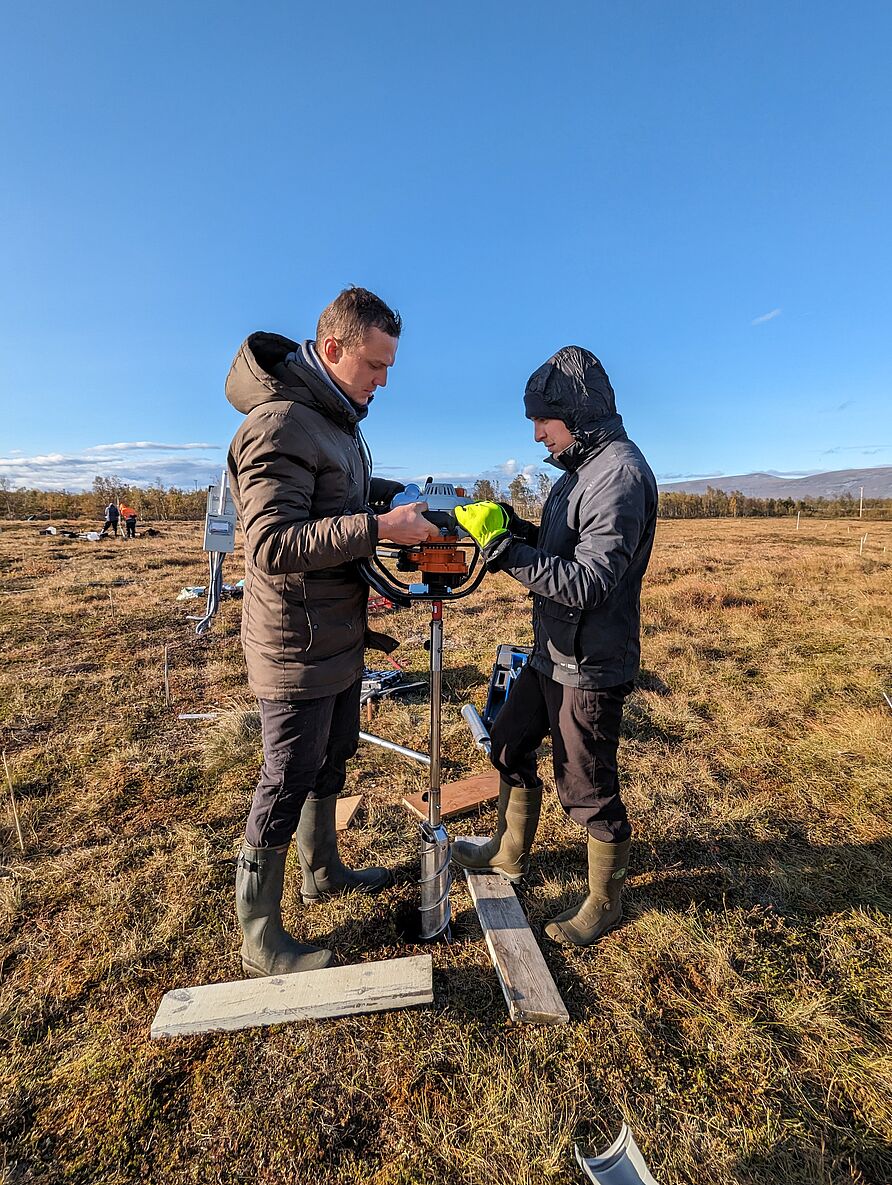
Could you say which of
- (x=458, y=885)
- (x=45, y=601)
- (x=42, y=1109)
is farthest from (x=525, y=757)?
(x=45, y=601)

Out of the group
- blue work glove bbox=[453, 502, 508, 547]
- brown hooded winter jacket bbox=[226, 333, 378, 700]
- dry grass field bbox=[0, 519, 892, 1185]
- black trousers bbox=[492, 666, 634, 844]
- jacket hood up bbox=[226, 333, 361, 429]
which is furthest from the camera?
black trousers bbox=[492, 666, 634, 844]

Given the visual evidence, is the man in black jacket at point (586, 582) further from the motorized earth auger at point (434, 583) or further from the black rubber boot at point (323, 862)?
the black rubber boot at point (323, 862)

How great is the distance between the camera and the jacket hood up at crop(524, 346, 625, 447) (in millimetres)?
2461

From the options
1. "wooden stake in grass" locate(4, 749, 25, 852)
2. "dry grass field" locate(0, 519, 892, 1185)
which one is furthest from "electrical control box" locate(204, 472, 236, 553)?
"wooden stake in grass" locate(4, 749, 25, 852)

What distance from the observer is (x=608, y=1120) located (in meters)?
1.99

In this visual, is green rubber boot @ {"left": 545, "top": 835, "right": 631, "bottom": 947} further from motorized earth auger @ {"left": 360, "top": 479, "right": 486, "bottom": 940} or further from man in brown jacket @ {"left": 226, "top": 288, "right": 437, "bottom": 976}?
man in brown jacket @ {"left": 226, "top": 288, "right": 437, "bottom": 976}

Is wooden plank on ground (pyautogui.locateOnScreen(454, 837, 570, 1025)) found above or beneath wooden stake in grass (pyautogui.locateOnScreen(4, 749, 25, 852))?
beneath

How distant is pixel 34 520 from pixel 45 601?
30.3 meters

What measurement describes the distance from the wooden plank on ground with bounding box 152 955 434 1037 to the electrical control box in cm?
489

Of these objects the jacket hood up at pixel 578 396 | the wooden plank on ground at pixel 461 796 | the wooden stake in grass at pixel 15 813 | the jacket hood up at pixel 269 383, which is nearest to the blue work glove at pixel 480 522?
the jacket hood up at pixel 578 396

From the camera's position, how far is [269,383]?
214 centimetres

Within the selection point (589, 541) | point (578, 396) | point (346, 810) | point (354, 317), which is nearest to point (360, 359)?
point (354, 317)

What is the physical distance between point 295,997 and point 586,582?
2.16 metres

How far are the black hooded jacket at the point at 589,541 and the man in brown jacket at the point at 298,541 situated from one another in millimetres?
585
